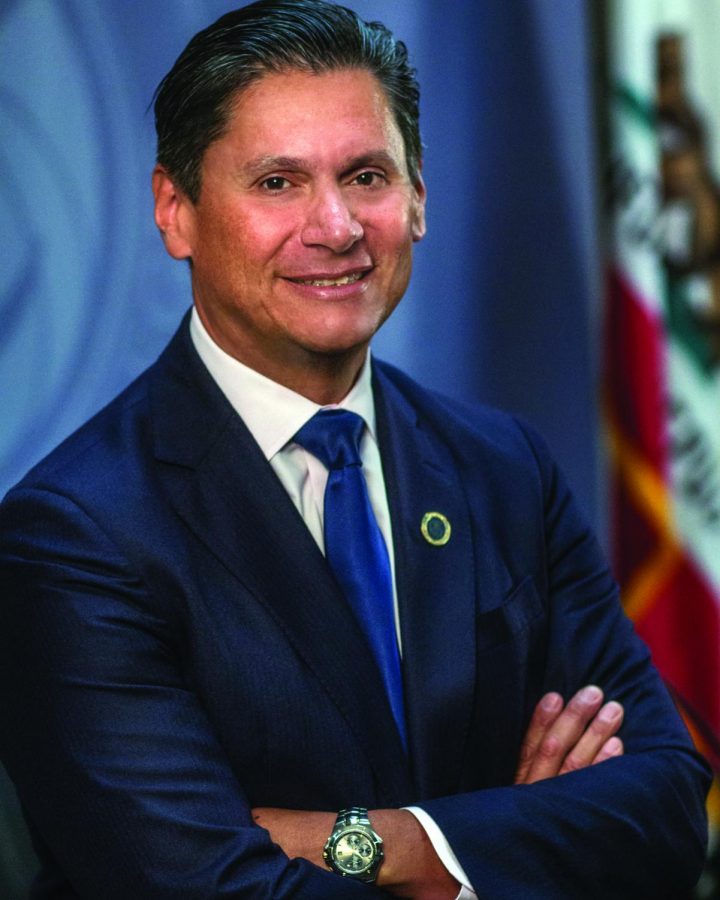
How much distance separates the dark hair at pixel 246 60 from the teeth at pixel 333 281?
0.73 feet

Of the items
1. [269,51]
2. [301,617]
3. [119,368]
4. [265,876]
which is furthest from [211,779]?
[119,368]

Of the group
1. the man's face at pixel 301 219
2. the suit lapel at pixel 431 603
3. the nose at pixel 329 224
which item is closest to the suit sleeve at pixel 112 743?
the suit lapel at pixel 431 603

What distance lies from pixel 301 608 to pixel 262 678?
0.37ft

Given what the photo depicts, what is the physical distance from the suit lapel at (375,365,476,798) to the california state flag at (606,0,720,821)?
1415 mm

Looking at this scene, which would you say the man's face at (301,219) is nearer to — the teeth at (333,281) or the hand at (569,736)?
the teeth at (333,281)

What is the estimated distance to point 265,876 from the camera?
1.74 m

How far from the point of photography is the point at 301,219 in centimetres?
199

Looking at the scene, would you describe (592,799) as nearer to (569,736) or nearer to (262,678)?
(569,736)

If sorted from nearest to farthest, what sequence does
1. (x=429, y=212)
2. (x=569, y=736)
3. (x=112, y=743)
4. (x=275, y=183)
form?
(x=112, y=743)
(x=275, y=183)
(x=569, y=736)
(x=429, y=212)

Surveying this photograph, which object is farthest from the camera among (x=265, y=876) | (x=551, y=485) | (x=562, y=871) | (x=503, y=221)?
(x=503, y=221)

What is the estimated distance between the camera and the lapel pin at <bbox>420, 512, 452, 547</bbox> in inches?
83.1

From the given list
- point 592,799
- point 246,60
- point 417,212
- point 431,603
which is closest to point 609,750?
point 592,799

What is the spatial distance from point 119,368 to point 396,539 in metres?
0.91

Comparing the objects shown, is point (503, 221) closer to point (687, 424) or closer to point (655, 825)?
point (687, 424)
